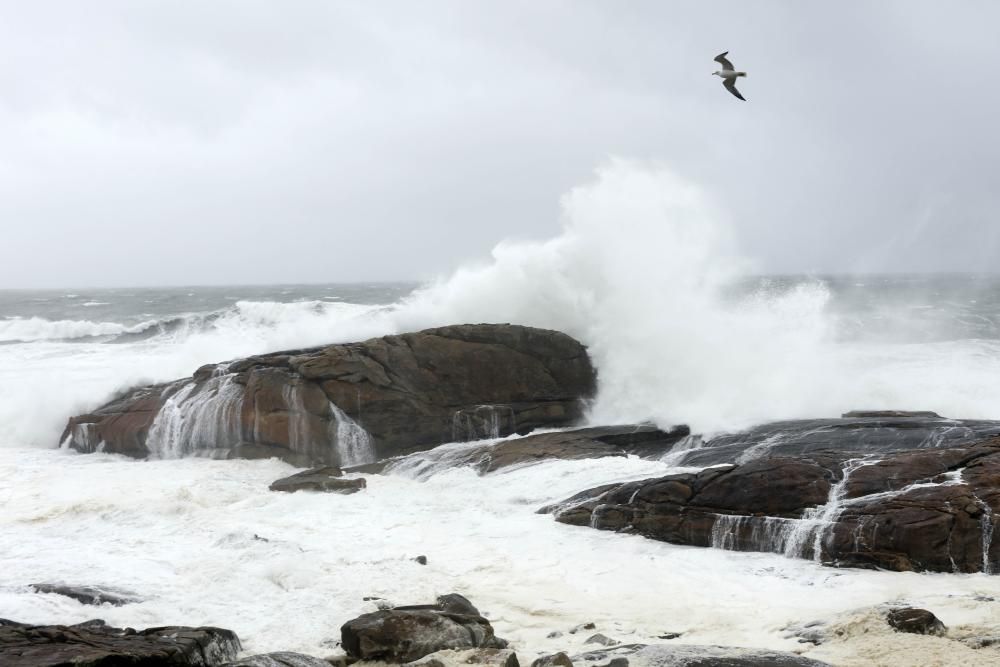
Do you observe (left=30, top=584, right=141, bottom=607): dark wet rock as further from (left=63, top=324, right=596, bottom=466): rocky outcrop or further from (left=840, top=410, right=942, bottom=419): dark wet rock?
(left=840, top=410, right=942, bottom=419): dark wet rock

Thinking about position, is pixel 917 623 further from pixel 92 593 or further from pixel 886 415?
pixel 886 415

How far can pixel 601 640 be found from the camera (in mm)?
6305

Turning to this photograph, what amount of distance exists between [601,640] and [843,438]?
21.5 feet

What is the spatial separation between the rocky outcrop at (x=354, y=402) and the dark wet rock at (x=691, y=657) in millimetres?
8865

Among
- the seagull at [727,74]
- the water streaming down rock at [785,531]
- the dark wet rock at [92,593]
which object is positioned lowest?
the dark wet rock at [92,593]

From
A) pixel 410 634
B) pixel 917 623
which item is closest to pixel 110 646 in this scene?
pixel 410 634

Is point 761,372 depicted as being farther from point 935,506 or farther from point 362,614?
point 362,614

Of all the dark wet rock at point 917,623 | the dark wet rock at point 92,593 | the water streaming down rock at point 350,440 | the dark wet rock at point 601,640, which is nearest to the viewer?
the dark wet rock at point 917,623

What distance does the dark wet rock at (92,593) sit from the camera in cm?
712

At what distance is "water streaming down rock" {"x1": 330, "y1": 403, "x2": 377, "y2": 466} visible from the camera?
14.1m

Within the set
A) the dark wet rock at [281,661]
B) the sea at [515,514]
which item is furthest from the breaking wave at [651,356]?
the dark wet rock at [281,661]

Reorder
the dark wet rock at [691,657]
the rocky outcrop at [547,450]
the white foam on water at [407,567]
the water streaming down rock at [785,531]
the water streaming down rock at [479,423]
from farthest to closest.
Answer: the water streaming down rock at [479,423], the rocky outcrop at [547,450], the water streaming down rock at [785,531], the white foam on water at [407,567], the dark wet rock at [691,657]

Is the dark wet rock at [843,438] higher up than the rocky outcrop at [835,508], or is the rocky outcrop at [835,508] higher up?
the dark wet rock at [843,438]

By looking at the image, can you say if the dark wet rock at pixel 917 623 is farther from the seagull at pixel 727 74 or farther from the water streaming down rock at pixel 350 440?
the water streaming down rock at pixel 350 440
